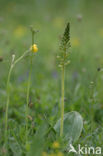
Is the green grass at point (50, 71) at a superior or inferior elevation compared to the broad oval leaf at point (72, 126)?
superior

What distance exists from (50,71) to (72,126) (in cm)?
227

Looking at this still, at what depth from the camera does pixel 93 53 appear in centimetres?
489

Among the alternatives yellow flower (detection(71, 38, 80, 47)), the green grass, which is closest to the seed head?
the green grass

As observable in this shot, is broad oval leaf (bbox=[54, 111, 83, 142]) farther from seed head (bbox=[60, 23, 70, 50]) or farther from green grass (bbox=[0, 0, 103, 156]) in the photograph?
seed head (bbox=[60, 23, 70, 50])

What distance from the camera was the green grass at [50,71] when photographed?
2223 mm

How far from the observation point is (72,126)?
2014 mm

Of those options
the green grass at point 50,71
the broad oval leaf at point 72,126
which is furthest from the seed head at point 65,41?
the broad oval leaf at point 72,126

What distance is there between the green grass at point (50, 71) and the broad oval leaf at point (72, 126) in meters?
0.06

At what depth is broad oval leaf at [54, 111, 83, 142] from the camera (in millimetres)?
1969

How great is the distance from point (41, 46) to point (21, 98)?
2485 mm

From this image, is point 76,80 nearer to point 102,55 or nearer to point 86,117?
point 86,117

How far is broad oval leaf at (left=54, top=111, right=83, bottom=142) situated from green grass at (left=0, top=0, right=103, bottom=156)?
62 mm

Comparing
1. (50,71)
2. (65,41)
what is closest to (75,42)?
(50,71)

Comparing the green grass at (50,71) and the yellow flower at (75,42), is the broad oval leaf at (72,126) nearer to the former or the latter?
the green grass at (50,71)
